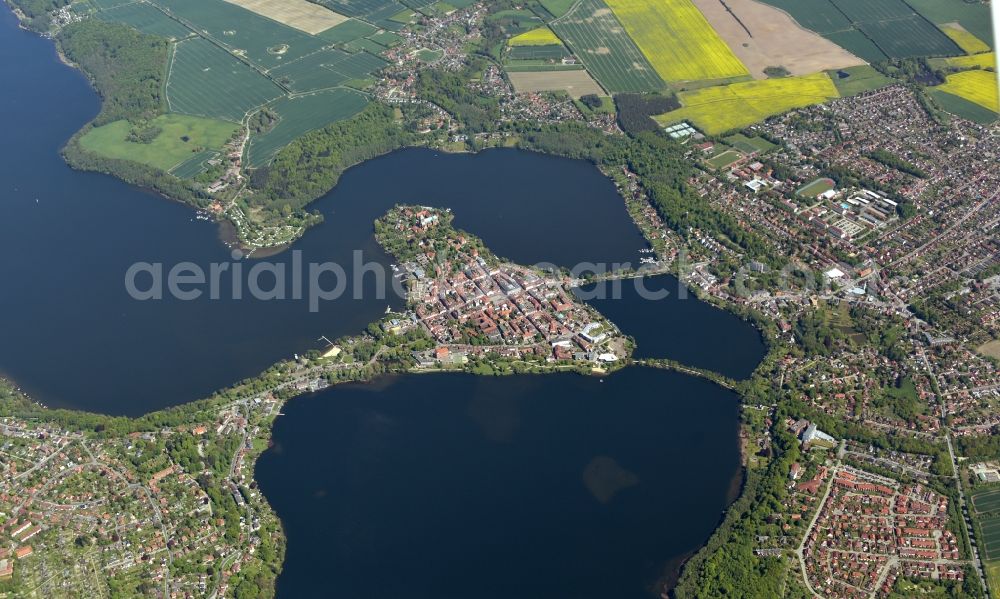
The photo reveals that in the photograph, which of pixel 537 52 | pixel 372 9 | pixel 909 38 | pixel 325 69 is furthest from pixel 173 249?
pixel 909 38

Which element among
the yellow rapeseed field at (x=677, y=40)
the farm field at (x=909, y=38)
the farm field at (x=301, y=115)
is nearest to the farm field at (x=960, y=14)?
the farm field at (x=909, y=38)

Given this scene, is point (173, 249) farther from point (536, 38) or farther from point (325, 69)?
point (536, 38)

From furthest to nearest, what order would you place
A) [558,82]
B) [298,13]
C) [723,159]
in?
[298,13] → [558,82] → [723,159]

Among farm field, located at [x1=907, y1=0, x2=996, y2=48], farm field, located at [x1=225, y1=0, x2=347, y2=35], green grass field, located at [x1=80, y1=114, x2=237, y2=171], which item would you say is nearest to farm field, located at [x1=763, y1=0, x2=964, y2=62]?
farm field, located at [x1=907, y1=0, x2=996, y2=48]

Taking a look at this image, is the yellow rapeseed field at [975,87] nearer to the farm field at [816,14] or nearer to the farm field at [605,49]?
the farm field at [816,14]

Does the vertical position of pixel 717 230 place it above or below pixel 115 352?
above

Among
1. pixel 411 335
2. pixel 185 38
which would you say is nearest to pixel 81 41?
pixel 185 38

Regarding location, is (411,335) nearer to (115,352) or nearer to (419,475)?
(419,475)
